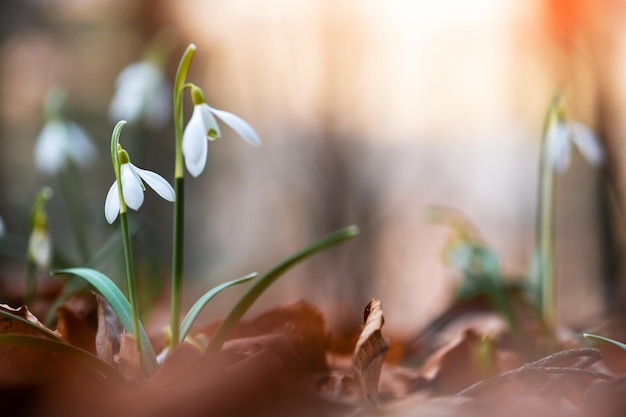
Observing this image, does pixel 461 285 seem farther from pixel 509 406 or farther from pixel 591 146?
pixel 509 406

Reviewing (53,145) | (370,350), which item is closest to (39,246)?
(370,350)

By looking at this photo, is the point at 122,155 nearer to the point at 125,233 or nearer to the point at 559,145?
the point at 125,233

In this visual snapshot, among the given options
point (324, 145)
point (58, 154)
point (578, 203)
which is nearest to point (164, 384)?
point (58, 154)

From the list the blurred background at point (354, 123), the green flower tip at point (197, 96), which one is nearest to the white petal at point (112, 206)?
the green flower tip at point (197, 96)

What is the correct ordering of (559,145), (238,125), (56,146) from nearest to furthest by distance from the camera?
1. (238,125)
2. (559,145)
3. (56,146)

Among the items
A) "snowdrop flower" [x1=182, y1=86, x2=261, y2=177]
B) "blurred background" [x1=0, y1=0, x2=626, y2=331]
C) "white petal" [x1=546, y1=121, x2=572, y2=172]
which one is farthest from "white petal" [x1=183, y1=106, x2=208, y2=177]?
"blurred background" [x1=0, y1=0, x2=626, y2=331]

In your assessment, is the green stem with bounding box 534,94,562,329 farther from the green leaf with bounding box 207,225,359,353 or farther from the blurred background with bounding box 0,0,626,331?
the blurred background with bounding box 0,0,626,331
